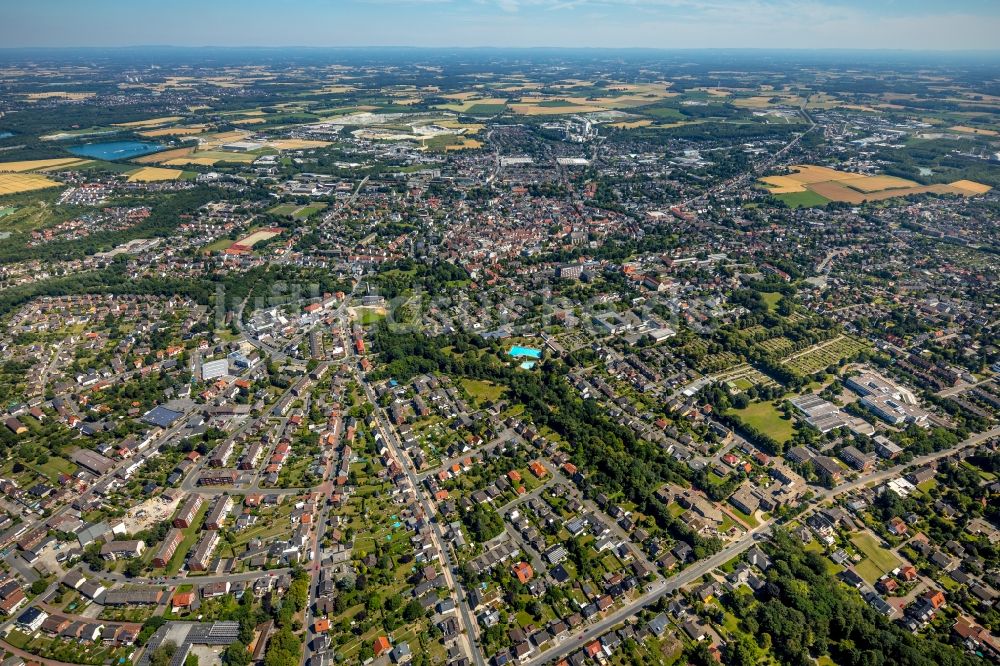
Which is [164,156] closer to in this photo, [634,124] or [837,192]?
[634,124]

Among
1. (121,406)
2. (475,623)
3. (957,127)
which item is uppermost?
(957,127)

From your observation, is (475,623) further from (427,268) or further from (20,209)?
(20,209)

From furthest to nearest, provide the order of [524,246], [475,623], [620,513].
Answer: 1. [524,246]
2. [620,513]
3. [475,623]

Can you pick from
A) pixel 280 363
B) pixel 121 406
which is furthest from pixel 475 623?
pixel 121 406

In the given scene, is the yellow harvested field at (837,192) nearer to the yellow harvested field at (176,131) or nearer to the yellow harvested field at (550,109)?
the yellow harvested field at (550,109)

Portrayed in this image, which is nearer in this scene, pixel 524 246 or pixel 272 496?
pixel 272 496

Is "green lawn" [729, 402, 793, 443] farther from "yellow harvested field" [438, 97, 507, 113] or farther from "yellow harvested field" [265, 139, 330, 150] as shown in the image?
"yellow harvested field" [438, 97, 507, 113]
